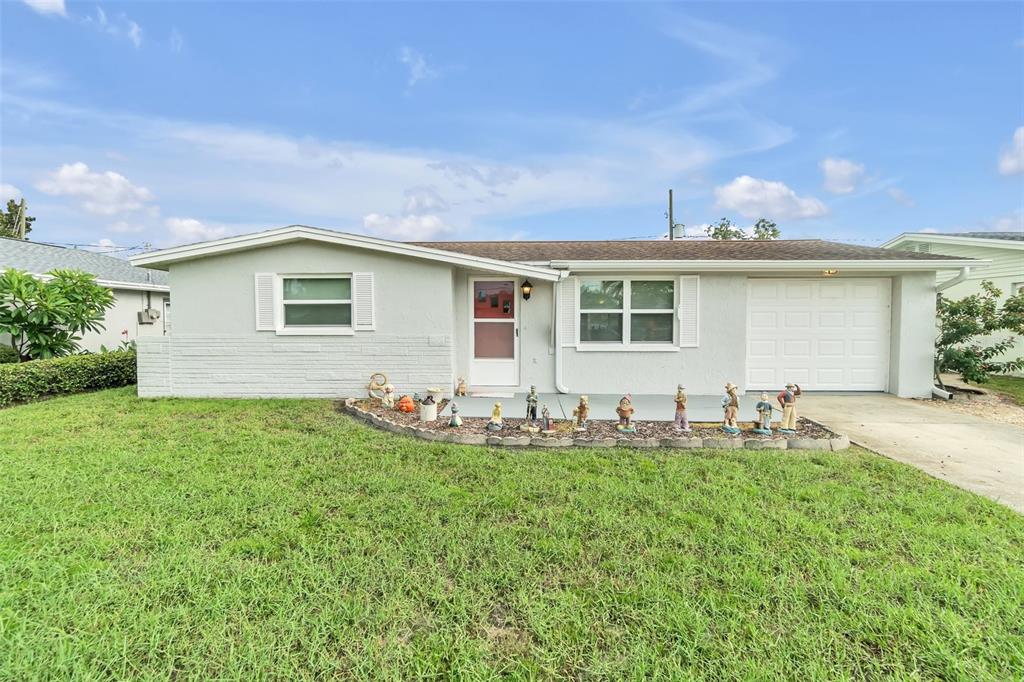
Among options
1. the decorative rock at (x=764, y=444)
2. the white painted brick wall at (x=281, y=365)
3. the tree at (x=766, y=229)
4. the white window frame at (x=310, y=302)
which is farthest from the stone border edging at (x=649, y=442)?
the tree at (x=766, y=229)

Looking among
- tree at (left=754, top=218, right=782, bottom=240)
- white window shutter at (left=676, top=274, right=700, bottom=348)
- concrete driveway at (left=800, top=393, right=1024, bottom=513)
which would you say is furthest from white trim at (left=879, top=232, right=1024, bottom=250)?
tree at (left=754, top=218, right=782, bottom=240)

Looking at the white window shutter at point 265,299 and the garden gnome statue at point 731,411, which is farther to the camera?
the white window shutter at point 265,299

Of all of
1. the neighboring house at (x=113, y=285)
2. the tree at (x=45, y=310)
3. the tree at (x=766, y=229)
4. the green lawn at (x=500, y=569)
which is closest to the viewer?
the green lawn at (x=500, y=569)

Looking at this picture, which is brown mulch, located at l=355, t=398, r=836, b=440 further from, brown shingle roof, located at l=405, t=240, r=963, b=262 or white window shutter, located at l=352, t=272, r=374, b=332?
brown shingle roof, located at l=405, t=240, r=963, b=262

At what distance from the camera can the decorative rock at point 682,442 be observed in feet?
16.3

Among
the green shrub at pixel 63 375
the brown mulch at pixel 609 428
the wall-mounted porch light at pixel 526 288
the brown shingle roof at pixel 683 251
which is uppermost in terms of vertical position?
the brown shingle roof at pixel 683 251

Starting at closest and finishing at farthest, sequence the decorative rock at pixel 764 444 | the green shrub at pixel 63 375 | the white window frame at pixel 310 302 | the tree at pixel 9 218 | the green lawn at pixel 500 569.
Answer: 1. the green lawn at pixel 500 569
2. the decorative rock at pixel 764 444
3. the green shrub at pixel 63 375
4. the white window frame at pixel 310 302
5. the tree at pixel 9 218

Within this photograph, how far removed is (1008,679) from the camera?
1.87 meters

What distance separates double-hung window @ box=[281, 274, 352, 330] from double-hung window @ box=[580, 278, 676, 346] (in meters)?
4.38

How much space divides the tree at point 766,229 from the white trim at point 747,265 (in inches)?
929

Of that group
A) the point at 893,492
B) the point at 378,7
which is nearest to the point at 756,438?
the point at 893,492

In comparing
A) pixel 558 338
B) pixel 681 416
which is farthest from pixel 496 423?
pixel 558 338

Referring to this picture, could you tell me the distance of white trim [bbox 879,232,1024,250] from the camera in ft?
37.6

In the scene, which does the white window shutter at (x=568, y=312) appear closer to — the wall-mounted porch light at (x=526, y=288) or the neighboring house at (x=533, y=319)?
the neighboring house at (x=533, y=319)
